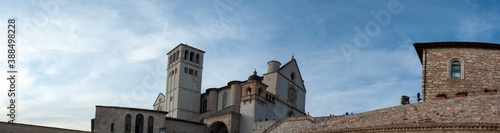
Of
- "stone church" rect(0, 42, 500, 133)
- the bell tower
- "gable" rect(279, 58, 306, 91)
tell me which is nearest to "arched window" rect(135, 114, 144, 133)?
"stone church" rect(0, 42, 500, 133)

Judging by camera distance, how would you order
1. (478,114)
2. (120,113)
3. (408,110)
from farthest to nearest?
(120,113) < (408,110) < (478,114)

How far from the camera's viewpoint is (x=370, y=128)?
41.2 metres

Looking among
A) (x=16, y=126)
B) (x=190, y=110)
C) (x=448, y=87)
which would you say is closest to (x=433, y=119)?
(x=448, y=87)

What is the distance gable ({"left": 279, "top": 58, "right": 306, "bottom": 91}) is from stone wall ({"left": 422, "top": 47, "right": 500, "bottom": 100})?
98.2 ft

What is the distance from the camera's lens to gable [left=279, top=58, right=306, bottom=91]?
7341 cm

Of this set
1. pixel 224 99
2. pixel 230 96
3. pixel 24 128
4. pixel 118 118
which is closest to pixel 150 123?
pixel 118 118

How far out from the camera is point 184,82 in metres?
81.3

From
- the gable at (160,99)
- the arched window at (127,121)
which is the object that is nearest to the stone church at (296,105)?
the arched window at (127,121)

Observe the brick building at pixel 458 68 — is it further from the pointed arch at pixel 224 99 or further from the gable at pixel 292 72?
the pointed arch at pixel 224 99

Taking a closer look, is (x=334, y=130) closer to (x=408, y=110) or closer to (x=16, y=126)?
(x=408, y=110)

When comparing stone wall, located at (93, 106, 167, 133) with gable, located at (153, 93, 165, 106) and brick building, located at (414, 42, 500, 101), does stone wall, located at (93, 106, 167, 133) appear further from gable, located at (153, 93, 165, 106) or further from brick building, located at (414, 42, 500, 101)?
gable, located at (153, 93, 165, 106)

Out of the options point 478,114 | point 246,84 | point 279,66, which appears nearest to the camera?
point 478,114

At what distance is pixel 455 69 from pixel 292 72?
111ft

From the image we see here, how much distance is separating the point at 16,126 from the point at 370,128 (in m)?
29.7
